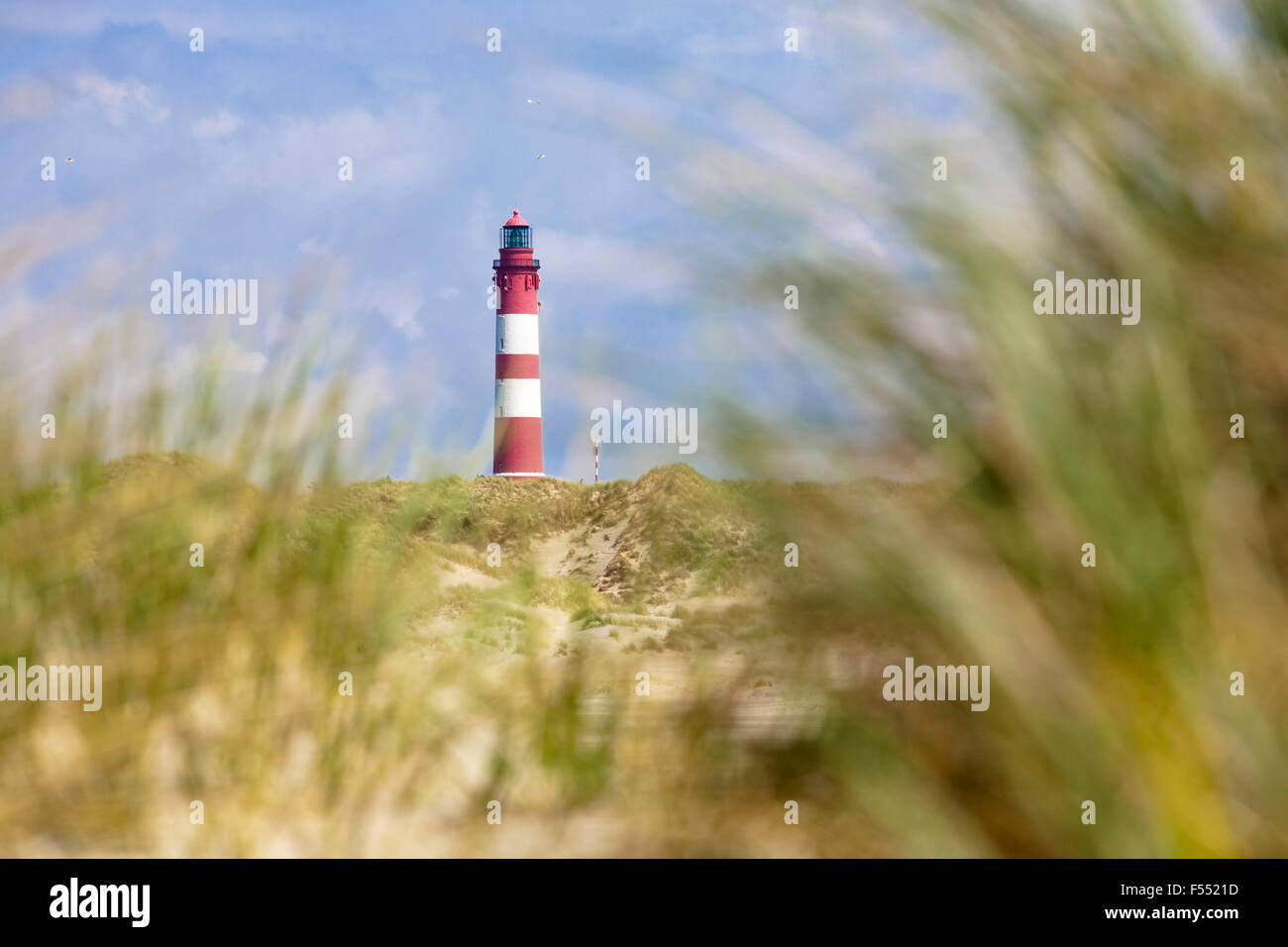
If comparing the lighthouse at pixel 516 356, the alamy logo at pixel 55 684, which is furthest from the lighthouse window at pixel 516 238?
the alamy logo at pixel 55 684

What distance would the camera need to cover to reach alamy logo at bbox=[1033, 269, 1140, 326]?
157 cm

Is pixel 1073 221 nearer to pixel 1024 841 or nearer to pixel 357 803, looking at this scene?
pixel 1024 841

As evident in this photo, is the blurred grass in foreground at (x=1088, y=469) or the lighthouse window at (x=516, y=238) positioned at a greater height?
the lighthouse window at (x=516, y=238)

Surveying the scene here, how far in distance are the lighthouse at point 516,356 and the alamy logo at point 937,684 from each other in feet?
69.6

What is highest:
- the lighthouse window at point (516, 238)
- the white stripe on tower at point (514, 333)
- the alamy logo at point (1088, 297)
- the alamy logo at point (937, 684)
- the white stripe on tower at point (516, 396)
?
the lighthouse window at point (516, 238)

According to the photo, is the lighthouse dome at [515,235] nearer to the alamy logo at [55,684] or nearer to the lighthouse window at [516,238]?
the lighthouse window at [516,238]

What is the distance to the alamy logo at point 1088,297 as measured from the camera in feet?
5.16
